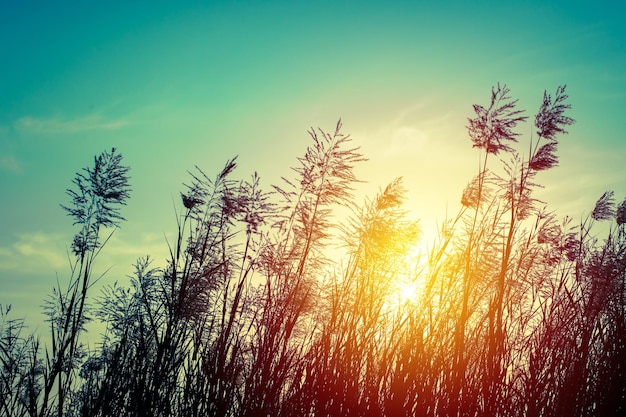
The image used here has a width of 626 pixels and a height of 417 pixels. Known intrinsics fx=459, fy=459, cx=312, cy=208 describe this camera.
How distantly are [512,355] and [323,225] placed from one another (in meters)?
1.58

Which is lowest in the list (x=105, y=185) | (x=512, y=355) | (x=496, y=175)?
(x=512, y=355)

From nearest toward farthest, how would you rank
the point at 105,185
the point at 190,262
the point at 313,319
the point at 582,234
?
the point at 190,262 → the point at 313,319 → the point at 582,234 → the point at 105,185

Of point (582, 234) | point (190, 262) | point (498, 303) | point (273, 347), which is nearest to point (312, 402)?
point (273, 347)

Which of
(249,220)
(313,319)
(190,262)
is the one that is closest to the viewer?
(190,262)

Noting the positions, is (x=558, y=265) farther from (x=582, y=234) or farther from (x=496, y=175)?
(x=496, y=175)

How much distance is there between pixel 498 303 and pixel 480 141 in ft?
5.72

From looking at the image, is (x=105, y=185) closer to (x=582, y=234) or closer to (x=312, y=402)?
(x=312, y=402)

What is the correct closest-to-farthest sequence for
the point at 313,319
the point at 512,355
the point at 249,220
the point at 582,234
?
the point at 512,355
the point at 313,319
the point at 249,220
the point at 582,234

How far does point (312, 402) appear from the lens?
2.54m

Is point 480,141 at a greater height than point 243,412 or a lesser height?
greater

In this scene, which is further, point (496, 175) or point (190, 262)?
point (496, 175)

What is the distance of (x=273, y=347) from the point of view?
8.23 ft

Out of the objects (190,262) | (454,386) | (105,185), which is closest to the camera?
(454,386)

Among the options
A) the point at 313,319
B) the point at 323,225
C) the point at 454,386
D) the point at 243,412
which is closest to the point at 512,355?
the point at 454,386
